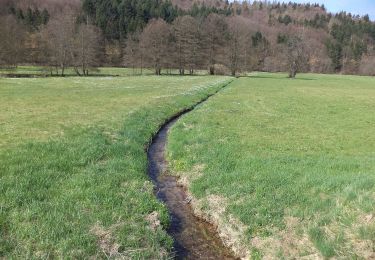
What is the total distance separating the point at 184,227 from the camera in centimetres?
1220

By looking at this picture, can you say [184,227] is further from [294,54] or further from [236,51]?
[294,54]

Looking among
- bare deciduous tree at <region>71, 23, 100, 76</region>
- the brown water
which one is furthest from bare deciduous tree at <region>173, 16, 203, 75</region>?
the brown water

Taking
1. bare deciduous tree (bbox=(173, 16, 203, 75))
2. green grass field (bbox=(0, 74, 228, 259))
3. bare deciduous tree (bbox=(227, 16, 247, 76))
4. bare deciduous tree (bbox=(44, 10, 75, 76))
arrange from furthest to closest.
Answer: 1. bare deciduous tree (bbox=(173, 16, 203, 75))
2. bare deciduous tree (bbox=(227, 16, 247, 76))
3. bare deciduous tree (bbox=(44, 10, 75, 76))
4. green grass field (bbox=(0, 74, 228, 259))

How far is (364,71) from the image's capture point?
582 ft

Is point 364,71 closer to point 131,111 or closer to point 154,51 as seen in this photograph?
point 154,51

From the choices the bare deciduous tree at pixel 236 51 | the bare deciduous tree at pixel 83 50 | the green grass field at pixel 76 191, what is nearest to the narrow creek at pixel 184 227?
the green grass field at pixel 76 191

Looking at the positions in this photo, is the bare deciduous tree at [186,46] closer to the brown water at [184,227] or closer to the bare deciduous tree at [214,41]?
the bare deciduous tree at [214,41]

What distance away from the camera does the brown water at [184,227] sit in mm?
10805

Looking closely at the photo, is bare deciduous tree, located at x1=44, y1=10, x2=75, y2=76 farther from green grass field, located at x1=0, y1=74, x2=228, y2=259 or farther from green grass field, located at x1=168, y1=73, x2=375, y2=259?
green grass field, located at x1=168, y1=73, x2=375, y2=259

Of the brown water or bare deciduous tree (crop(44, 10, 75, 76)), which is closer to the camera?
the brown water

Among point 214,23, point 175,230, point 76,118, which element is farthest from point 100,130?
point 214,23

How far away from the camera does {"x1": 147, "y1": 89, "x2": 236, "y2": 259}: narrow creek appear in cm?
1080

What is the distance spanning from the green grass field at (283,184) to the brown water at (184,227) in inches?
16.1

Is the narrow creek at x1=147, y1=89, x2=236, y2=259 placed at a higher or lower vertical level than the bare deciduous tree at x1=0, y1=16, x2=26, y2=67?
lower
